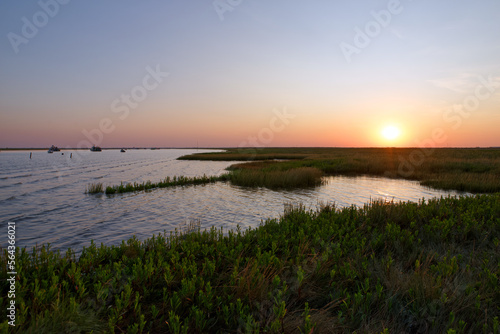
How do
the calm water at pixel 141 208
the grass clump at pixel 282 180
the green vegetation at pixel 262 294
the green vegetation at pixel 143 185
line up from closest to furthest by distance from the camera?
the green vegetation at pixel 262 294
the calm water at pixel 141 208
the green vegetation at pixel 143 185
the grass clump at pixel 282 180

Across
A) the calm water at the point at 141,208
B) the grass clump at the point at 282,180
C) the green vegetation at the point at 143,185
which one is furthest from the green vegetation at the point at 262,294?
the grass clump at the point at 282,180

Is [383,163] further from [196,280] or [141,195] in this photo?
[196,280]

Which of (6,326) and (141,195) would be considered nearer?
(6,326)

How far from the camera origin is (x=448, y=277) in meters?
4.79

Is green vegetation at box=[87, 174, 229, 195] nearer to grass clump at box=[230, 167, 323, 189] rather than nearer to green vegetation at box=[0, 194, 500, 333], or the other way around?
grass clump at box=[230, 167, 323, 189]

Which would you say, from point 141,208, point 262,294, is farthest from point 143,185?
point 262,294

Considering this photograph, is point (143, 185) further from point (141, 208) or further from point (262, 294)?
point (262, 294)

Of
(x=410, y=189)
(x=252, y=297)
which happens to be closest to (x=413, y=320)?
(x=252, y=297)

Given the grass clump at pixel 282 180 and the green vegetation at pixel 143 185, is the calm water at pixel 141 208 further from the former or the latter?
the grass clump at pixel 282 180

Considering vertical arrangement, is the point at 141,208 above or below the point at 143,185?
below

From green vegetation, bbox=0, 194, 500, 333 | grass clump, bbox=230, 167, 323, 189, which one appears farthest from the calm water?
green vegetation, bbox=0, 194, 500, 333

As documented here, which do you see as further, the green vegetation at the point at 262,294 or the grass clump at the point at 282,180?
the grass clump at the point at 282,180

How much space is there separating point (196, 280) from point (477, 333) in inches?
170

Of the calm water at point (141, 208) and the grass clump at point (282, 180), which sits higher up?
the grass clump at point (282, 180)
